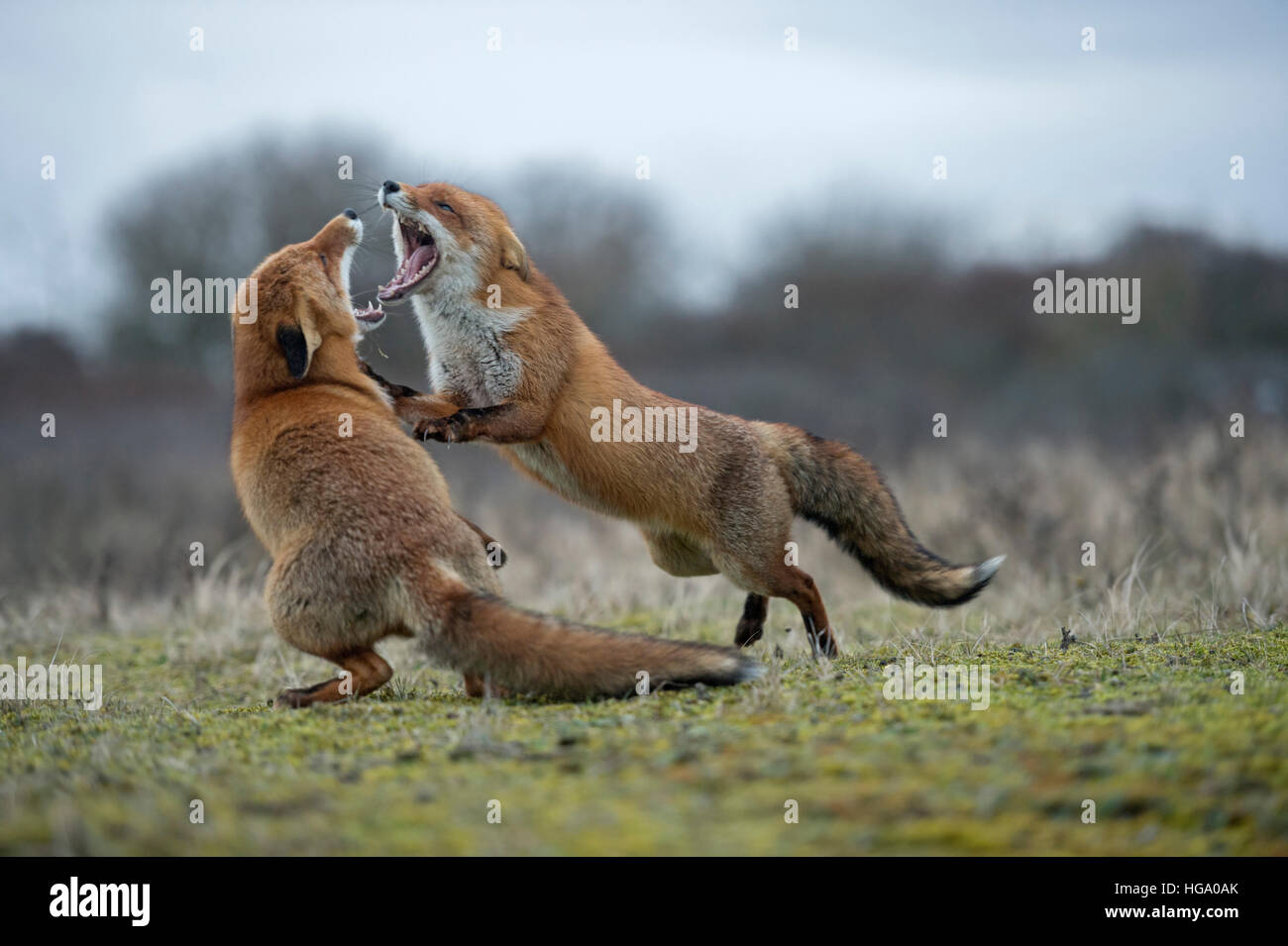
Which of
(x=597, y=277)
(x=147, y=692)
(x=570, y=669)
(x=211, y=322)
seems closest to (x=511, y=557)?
(x=147, y=692)

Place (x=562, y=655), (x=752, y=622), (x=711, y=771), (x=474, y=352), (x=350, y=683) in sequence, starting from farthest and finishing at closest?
(x=752, y=622), (x=474, y=352), (x=350, y=683), (x=562, y=655), (x=711, y=771)

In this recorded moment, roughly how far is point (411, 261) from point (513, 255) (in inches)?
28.0

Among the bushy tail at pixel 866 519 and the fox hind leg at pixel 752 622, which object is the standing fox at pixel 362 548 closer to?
the fox hind leg at pixel 752 622

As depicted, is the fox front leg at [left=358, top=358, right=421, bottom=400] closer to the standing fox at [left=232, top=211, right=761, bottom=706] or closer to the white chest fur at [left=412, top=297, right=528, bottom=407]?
the standing fox at [left=232, top=211, right=761, bottom=706]

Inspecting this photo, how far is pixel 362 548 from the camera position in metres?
5.72

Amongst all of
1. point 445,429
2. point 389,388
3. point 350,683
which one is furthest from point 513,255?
point 350,683

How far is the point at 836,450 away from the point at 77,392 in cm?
2254

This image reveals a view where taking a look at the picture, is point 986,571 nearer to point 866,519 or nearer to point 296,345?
point 866,519

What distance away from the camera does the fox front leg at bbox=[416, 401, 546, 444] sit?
6.74 meters

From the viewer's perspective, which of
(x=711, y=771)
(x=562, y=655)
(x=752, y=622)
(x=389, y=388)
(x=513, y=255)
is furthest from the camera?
(x=752, y=622)

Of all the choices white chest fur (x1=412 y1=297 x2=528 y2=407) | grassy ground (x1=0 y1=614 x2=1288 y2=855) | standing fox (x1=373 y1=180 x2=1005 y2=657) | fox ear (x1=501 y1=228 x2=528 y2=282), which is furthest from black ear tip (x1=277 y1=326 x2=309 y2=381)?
grassy ground (x1=0 y1=614 x2=1288 y2=855)

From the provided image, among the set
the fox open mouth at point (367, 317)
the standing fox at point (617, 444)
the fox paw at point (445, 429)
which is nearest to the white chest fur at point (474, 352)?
the standing fox at point (617, 444)
